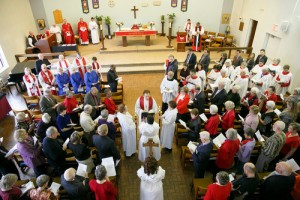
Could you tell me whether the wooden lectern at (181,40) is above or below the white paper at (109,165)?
above

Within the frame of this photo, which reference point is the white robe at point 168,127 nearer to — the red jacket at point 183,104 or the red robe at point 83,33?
the red jacket at point 183,104

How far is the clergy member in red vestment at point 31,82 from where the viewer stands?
7345 mm

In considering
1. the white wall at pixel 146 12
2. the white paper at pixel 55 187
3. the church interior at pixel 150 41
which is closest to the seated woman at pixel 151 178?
the church interior at pixel 150 41

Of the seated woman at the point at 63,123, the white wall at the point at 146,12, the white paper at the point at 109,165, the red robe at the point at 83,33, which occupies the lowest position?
the white paper at the point at 109,165

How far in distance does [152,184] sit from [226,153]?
1.72m

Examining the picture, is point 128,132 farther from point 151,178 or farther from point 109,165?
point 151,178

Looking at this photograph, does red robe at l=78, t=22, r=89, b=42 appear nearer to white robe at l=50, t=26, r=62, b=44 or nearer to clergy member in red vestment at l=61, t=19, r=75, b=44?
clergy member in red vestment at l=61, t=19, r=75, b=44

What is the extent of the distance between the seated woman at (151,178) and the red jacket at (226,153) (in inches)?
58.8

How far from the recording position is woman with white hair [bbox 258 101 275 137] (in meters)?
5.24

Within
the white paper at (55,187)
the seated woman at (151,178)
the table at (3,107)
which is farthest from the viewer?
the table at (3,107)

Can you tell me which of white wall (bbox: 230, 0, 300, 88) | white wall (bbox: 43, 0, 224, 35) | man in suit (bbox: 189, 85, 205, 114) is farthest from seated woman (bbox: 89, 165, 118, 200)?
white wall (bbox: 43, 0, 224, 35)

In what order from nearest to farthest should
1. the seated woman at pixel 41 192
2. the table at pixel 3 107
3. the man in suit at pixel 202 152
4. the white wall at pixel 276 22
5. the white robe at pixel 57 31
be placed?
the seated woman at pixel 41 192 < the man in suit at pixel 202 152 < the table at pixel 3 107 < the white wall at pixel 276 22 < the white robe at pixel 57 31

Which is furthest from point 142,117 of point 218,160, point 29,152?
point 29,152

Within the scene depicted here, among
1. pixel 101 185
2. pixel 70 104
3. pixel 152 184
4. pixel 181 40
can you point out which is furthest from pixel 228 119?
pixel 181 40
